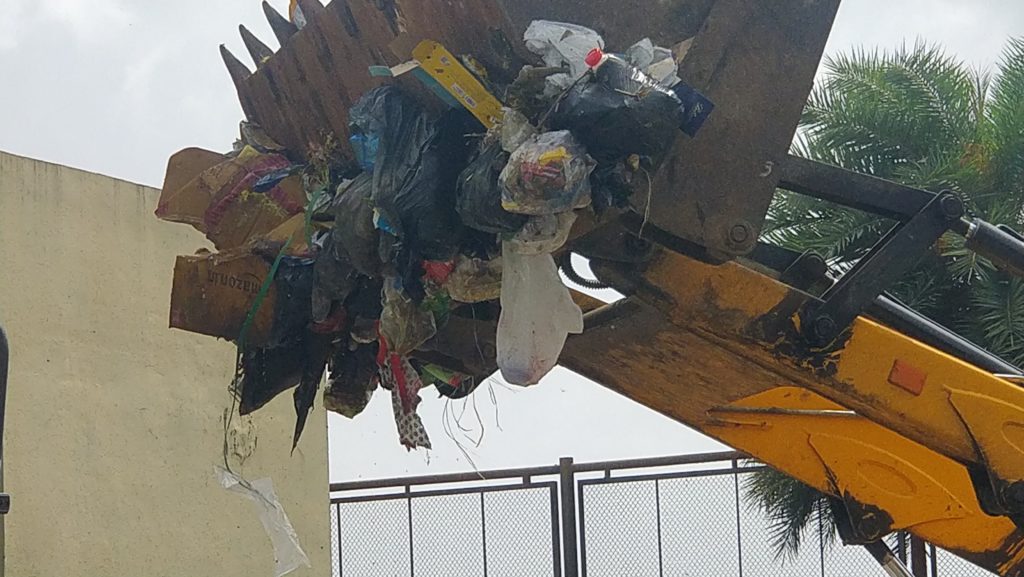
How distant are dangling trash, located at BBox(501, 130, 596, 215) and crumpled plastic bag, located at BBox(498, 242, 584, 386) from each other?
27 cm

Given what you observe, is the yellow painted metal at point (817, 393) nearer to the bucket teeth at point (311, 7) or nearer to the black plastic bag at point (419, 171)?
the black plastic bag at point (419, 171)

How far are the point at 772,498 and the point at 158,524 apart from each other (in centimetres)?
401

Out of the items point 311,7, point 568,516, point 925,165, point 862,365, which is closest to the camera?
point 862,365

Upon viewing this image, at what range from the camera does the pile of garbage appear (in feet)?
8.50

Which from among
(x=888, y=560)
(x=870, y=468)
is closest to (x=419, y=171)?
(x=870, y=468)

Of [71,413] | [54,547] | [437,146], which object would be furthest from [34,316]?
[437,146]

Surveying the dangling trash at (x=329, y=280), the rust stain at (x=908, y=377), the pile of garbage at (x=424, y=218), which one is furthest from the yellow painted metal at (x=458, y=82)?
the rust stain at (x=908, y=377)

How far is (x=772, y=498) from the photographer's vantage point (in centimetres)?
966

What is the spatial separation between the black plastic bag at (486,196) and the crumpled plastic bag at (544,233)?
0.07 feet

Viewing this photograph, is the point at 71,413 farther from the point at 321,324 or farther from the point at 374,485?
the point at 321,324

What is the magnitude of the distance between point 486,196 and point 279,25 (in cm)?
119

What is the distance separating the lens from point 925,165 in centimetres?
1096

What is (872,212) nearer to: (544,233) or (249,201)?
(544,233)

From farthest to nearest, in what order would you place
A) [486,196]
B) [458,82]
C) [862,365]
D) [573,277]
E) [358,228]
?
[573,277] → [862,365] → [358,228] → [458,82] → [486,196]
